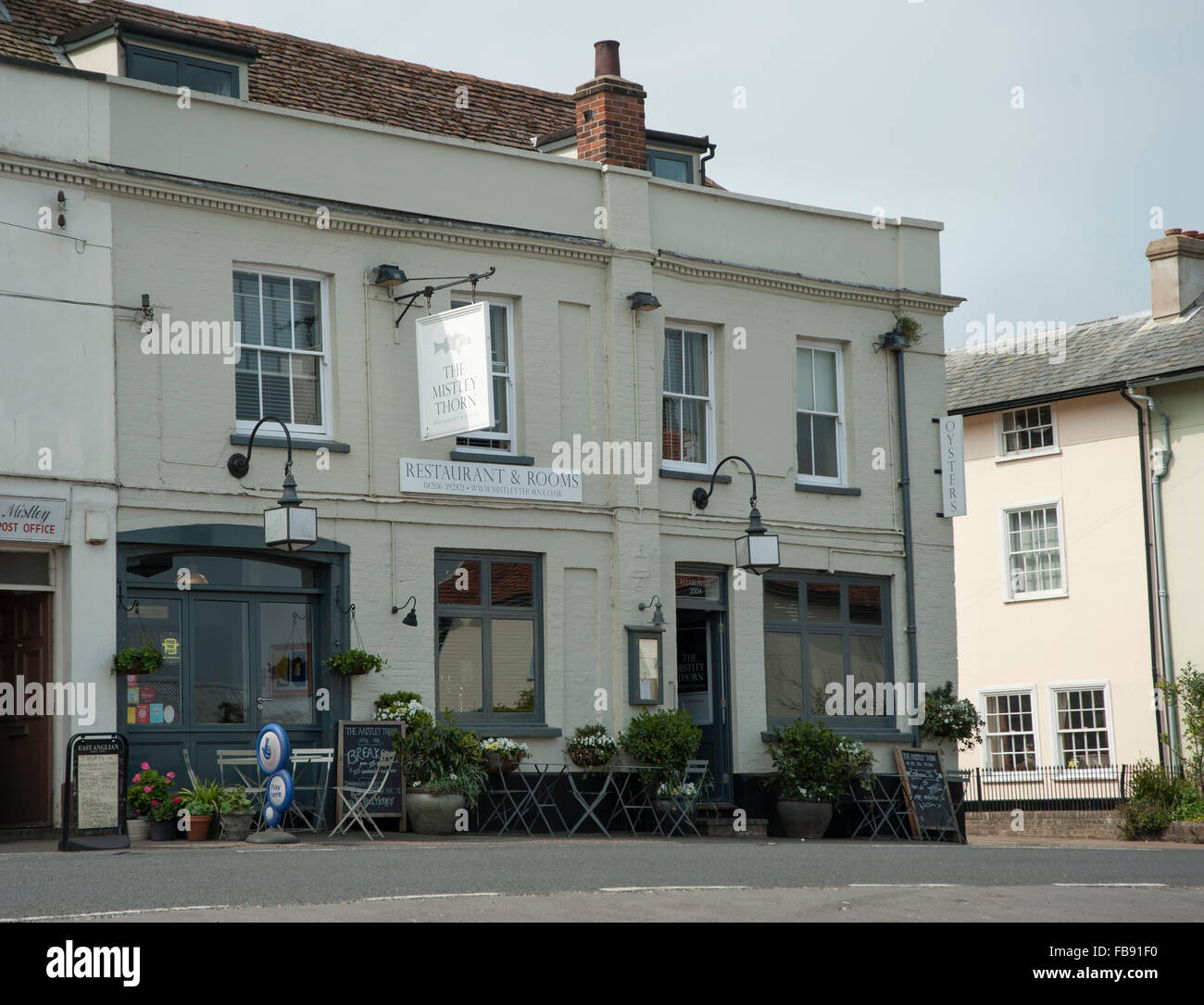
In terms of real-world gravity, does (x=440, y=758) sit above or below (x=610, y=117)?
below

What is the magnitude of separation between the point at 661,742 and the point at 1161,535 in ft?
41.1

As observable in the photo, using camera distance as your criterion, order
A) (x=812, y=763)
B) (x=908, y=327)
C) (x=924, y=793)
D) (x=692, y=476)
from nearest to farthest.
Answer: (x=812, y=763) < (x=692, y=476) < (x=924, y=793) < (x=908, y=327)

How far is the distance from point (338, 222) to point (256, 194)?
1016 mm

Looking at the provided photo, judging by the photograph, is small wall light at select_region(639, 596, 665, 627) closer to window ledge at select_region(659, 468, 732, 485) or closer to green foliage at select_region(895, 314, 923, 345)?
window ledge at select_region(659, 468, 732, 485)

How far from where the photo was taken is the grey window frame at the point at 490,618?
19.1 meters

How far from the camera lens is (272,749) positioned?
53.2ft

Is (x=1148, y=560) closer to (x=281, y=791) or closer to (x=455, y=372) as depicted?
(x=455, y=372)

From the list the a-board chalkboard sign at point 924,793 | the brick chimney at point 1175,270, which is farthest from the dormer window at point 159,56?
the brick chimney at point 1175,270

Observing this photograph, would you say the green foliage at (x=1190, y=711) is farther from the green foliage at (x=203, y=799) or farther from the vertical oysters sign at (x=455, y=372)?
the green foliage at (x=203, y=799)

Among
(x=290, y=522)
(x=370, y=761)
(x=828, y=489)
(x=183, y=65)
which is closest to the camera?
(x=290, y=522)

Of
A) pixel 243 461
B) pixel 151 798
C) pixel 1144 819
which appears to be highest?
pixel 243 461

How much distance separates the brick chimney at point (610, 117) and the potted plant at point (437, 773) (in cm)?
748

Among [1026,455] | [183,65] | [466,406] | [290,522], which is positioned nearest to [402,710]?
[290,522]

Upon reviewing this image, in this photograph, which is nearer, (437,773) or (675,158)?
(437,773)
